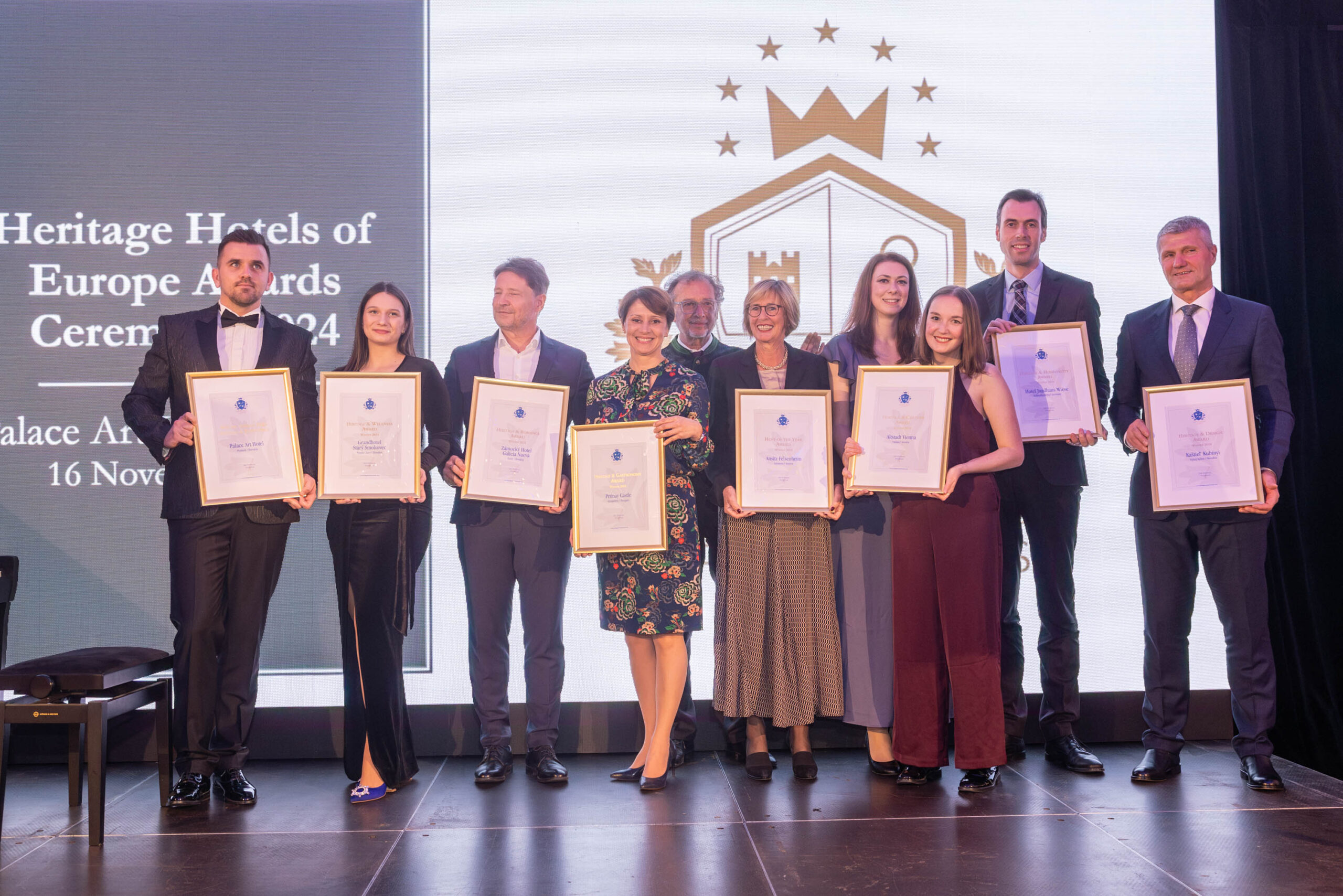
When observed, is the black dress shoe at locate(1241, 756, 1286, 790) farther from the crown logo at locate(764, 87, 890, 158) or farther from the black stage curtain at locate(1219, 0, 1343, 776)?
the crown logo at locate(764, 87, 890, 158)

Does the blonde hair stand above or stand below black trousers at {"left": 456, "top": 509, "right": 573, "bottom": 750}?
above

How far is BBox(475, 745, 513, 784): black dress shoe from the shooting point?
341cm

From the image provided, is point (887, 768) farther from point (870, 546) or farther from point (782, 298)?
point (782, 298)

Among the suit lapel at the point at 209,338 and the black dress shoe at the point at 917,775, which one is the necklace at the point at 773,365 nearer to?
the black dress shoe at the point at 917,775

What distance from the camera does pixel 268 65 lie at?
4.15m

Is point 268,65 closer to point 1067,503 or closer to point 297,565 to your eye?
point 297,565

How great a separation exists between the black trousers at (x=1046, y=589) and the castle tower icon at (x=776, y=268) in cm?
115

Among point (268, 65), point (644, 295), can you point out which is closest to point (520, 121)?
point (268, 65)

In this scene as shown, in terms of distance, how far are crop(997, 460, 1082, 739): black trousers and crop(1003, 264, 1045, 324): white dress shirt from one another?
1.85 feet

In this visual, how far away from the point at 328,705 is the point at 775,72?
3.11 metres

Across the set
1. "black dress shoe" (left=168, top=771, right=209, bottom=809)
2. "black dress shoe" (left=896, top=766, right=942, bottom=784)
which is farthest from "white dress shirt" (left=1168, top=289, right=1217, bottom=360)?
"black dress shoe" (left=168, top=771, right=209, bottom=809)

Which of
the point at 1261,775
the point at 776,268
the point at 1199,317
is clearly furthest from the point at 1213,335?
the point at 776,268

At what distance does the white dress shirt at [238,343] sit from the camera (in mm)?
3293

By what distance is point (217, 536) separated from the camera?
10.5 feet
